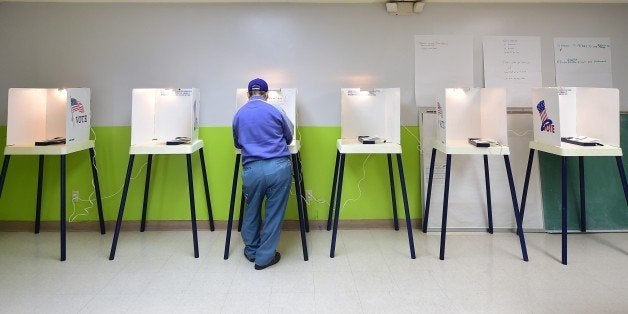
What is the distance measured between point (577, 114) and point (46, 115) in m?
4.50

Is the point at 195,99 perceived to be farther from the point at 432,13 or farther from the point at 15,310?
the point at 432,13

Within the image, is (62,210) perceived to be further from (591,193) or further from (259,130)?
(591,193)

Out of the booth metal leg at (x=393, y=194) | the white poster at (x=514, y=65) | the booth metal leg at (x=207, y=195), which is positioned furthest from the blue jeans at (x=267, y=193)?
the white poster at (x=514, y=65)

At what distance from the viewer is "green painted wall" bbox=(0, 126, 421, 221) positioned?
11.2 feet

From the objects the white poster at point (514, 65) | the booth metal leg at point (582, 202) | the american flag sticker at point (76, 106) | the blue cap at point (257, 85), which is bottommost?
the booth metal leg at point (582, 202)

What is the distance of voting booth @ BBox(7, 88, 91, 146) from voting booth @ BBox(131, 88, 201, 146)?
413 millimetres

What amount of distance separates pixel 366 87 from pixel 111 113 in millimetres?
2324

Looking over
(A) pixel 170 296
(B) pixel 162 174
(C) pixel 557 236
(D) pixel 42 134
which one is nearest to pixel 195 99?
(B) pixel 162 174

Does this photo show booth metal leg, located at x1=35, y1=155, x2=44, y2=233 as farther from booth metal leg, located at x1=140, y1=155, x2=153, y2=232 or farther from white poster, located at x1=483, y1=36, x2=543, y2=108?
white poster, located at x1=483, y1=36, x2=543, y2=108

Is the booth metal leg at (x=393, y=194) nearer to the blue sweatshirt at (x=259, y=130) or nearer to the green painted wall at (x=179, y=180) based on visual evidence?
the green painted wall at (x=179, y=180)

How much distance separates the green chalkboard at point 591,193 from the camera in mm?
3312

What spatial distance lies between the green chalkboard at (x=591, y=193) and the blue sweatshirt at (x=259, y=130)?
242 centimetres

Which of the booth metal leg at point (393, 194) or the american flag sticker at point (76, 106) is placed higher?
the american flag sticker at point (76, 106)

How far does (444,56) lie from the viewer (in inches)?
135
